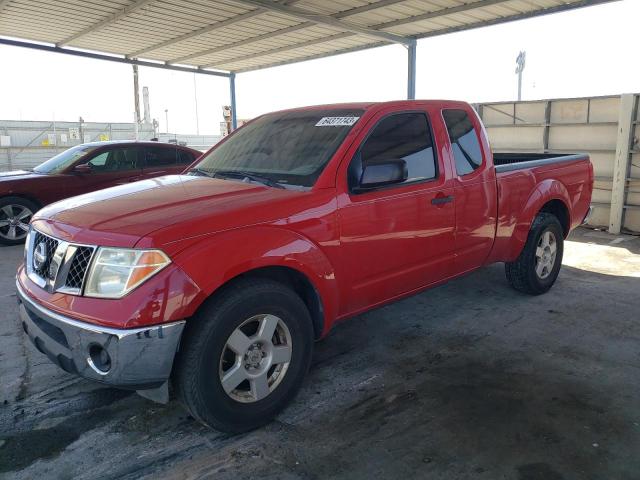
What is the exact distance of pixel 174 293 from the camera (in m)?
2.43

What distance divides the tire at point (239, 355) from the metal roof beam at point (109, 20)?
8309mm

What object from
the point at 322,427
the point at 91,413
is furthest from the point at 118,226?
the point at 322,427

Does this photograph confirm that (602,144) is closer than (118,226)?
No

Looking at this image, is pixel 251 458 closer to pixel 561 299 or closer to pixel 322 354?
pixel 322 354

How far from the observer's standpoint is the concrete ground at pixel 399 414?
2586mm

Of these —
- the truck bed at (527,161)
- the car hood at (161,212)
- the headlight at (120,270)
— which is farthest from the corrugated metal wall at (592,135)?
the headlight at (120,270)

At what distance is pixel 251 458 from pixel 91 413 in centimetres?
114

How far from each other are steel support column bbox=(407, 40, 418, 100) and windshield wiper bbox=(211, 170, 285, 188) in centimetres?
824

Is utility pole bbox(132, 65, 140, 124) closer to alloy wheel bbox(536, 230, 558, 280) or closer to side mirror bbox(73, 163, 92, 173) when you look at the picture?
side mirror bbox(73, 163, 92, 173)

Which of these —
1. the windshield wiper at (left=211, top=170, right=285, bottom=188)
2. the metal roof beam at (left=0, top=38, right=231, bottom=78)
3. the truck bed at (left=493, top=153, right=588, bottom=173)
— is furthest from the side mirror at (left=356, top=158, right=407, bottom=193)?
the metal roof beam at (left=0, top=38, right=231, bottom=78)

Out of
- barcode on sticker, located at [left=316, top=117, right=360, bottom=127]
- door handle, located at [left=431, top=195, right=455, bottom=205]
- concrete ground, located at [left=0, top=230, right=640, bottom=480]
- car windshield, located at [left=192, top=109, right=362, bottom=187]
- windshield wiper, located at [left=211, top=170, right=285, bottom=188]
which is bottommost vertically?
concrete ground, located at [left=0, top=230, right=640, bottom=480]

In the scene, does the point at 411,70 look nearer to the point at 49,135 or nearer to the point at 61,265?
the point at 61,265

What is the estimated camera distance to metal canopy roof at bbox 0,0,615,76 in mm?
9211

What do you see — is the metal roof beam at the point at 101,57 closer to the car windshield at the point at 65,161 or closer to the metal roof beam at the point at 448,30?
the metal roof beam at the point at 448,30
